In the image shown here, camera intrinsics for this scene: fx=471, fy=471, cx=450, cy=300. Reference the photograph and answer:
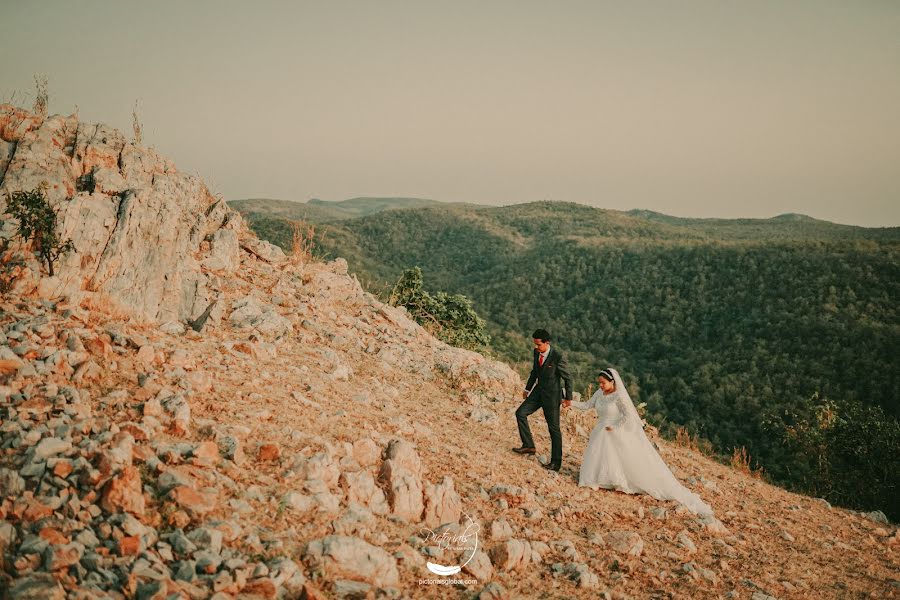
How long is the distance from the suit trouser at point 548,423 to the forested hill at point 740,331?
794 cm

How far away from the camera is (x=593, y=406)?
21.8ft

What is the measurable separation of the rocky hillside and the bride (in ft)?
0.72

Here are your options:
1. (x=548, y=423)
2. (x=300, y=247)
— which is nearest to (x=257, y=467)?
(x=548, y=423)

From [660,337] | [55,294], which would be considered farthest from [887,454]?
[660,337]

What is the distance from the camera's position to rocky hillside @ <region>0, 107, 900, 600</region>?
2.92 metres

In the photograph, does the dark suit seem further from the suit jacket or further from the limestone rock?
the limestone rock

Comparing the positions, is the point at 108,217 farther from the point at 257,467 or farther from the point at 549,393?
the point at 549,393

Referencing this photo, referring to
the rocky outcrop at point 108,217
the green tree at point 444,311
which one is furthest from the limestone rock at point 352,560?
the green tree at point 444,311

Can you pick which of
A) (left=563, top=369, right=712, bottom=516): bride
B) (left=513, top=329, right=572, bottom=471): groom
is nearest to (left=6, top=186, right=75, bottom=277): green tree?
(left=513, top=329, right=572, bottom=471): groom

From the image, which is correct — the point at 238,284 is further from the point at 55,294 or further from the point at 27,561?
the point at 27,561

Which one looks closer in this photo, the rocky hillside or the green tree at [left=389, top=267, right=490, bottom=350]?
the rocky hillside

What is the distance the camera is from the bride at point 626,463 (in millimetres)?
5934

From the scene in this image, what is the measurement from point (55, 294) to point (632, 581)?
657 cm

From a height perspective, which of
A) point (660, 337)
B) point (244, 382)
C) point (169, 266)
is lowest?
point (660, 337)
